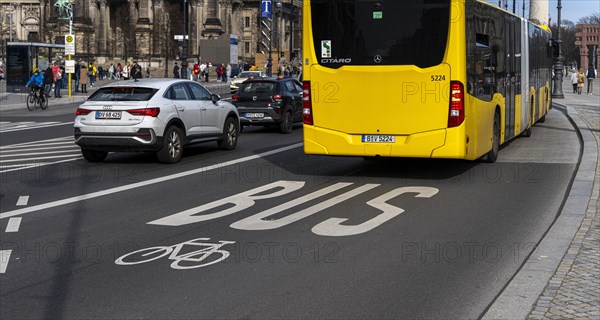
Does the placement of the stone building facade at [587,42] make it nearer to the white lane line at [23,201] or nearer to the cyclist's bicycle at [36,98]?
the cyclist's bicycle at [36,98]

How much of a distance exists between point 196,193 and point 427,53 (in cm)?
421

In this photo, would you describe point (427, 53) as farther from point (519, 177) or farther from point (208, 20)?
point (208, 20)

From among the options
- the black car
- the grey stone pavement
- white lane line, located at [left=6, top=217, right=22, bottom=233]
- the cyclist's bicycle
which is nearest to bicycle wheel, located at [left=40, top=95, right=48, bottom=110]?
the cyclist's bicycle

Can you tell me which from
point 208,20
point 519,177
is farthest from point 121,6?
point 519,177

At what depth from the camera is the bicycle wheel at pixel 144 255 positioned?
8398mm

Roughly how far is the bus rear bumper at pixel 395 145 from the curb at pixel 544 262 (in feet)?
6.30

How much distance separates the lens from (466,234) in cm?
986

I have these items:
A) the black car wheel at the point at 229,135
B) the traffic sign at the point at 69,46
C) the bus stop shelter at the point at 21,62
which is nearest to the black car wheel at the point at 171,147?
the black car wheel at the point at 229,135

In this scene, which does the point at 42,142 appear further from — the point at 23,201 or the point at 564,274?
the point at 564,274

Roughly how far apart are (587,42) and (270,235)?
143550 mm

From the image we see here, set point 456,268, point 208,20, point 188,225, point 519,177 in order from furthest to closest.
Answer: point 208,20 → point 519,177 → point 188,225 → point 456,268

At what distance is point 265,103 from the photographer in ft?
83.6

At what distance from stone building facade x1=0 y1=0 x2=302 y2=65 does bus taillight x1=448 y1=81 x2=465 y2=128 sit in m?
98.2

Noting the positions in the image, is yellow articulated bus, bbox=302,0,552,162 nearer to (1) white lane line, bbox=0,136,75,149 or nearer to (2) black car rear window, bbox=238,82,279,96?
(1) white lane line, bbox=0,136,75,149
